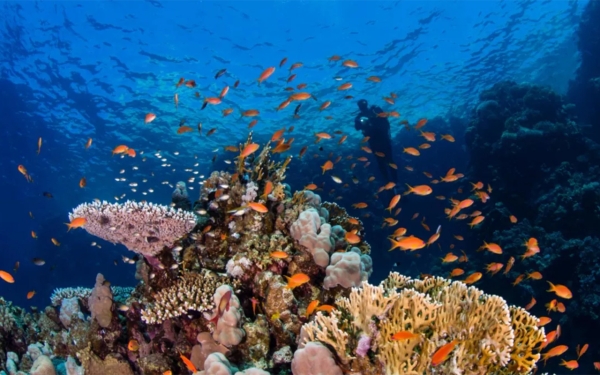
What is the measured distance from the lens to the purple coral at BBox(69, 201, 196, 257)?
508 centimetres

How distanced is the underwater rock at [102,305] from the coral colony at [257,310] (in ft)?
0.06

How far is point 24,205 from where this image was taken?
48.0m

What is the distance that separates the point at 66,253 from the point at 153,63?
27769 millimetres

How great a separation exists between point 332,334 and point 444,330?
3.95 feet

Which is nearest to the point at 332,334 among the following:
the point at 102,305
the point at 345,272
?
the point at 345,272

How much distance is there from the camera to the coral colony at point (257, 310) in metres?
3.33

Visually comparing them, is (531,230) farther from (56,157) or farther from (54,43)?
(56,157)

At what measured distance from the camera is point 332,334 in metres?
3.54

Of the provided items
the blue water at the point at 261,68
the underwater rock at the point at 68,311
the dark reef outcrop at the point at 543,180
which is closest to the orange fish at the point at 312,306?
the underwater rock at the point at 68,311

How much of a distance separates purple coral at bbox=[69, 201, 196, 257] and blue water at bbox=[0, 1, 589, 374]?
13964mm

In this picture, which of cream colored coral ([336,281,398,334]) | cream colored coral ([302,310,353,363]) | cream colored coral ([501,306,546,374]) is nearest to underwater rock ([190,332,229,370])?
cream colored coral ([302,310,353,363])

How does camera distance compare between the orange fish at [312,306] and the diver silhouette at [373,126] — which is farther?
the diver silhouette at [373,126]

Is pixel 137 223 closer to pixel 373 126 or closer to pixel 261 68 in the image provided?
pixel 373 126

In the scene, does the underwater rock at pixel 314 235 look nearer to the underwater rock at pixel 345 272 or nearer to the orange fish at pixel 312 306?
the underwater rock at pixel 345 272
